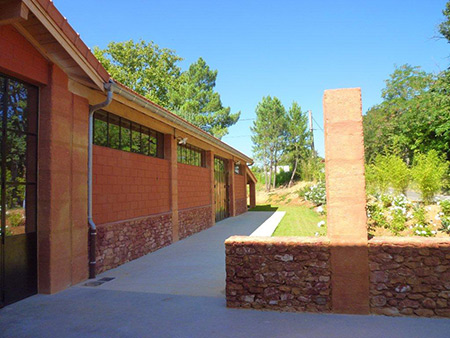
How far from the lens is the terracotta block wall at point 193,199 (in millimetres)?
10469

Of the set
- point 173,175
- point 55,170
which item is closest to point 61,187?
point 55,170

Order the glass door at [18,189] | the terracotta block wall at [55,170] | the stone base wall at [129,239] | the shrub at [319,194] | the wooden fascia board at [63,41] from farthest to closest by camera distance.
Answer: the shrub at [319,194], the stone base wall at [129,239], the terracotta block wall at [55,170], the glass door at [18,189], the wooden fascia board at [63,41]

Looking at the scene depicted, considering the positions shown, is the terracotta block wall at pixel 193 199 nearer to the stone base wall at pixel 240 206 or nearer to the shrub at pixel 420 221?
the stone base wall at pixel 240 206

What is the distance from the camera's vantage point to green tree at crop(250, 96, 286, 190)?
116 ft

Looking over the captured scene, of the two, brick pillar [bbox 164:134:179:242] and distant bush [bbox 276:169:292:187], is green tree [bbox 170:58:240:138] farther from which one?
brick pillar [bbox 164:134:179:242]

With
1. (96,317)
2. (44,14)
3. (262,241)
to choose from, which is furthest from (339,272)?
(44,14)

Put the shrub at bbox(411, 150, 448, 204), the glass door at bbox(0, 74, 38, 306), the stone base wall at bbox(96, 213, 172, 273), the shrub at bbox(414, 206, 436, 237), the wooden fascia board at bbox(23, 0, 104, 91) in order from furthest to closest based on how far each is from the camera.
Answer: the shrub at bbox(411, 150, 448, 204) < the shrub at bbox(414, 206, 436, 237) < the stone base wall at bbox(96, 213, 172, 273) < the glass door at bbox(0, 74, 38, 306) < the wooden fascia board at bbox(23, 0, 104, 91)

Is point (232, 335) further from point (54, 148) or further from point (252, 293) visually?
point (54, 148)

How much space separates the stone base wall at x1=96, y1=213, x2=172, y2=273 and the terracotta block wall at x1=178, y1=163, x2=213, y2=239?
4.20ft

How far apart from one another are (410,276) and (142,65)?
84.1 feet

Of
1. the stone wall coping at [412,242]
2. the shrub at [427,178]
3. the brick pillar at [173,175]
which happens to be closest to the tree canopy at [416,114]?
the shrub at [427,178]

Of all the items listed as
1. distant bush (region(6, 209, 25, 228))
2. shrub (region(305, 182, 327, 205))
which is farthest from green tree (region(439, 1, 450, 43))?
distant bush (region(6, 209, 25, 228))

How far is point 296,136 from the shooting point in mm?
35531

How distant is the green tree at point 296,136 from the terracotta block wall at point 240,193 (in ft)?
52.4
